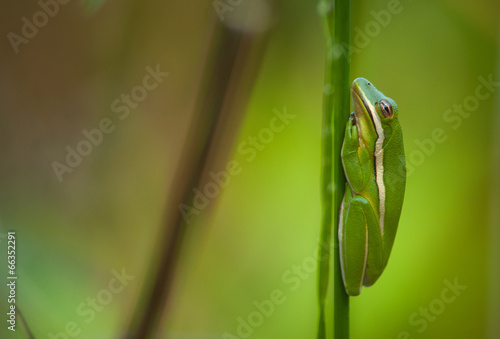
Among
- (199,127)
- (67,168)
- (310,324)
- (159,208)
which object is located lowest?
(310,324)

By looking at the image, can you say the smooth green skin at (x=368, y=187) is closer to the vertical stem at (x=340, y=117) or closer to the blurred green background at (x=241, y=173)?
the vertical stem at (x=340, y=117)

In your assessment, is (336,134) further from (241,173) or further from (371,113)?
(241,173)

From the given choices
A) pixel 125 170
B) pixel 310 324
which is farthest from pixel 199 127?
pixel 310 324

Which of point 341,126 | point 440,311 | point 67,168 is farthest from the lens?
point 440,311

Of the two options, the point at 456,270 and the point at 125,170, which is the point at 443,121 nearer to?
the point at 456,270

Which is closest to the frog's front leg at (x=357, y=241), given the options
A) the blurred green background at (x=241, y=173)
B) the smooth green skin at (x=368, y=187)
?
the smooth green skin at (x=368, y=187)

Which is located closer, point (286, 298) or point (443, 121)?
point (286, 298)

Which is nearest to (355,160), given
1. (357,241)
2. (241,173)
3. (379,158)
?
(379,158)

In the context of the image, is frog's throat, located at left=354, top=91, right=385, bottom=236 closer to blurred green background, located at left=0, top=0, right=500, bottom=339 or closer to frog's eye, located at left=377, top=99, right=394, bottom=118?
frog's eye, located at left=377, top=99, right=394, bottom=118
